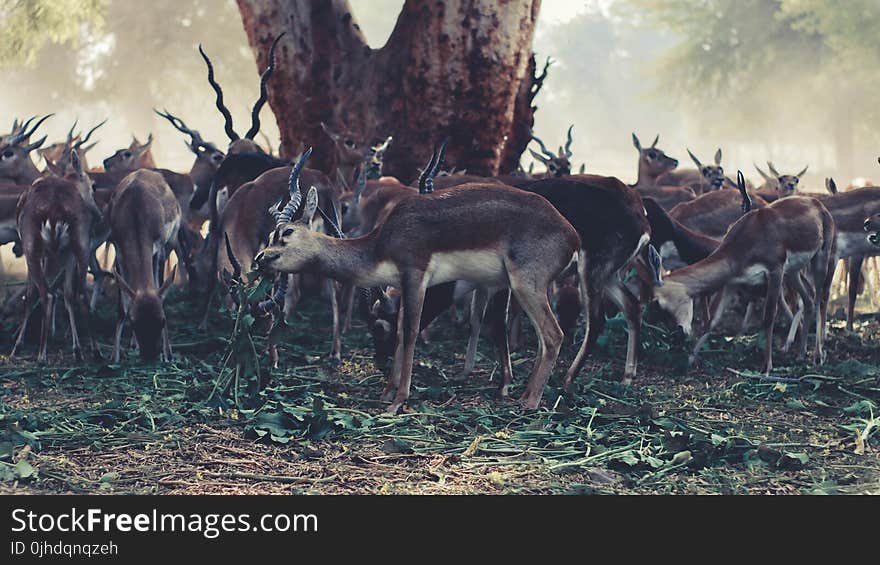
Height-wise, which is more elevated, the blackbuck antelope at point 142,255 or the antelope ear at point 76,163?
the antelope ear at point 76,163

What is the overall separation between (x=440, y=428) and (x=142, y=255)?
3225 mm

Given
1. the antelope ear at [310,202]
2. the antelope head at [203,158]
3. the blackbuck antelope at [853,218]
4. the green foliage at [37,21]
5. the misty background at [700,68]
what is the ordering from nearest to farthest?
the antelope ear at [310,202]
the blackbuck antelope at [853,218]
the antelope head at [203,158]
the green foliage at [37,21]
the misty background at [700,68]

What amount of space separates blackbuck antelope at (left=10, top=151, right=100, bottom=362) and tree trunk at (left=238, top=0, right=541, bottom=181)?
160 inches

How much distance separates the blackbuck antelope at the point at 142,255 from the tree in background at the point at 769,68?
3193 centimetres

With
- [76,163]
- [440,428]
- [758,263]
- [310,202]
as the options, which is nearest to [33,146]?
[76,163]

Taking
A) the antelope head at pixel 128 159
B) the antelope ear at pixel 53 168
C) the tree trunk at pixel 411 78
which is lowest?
the antelope ear at pixel 53 168

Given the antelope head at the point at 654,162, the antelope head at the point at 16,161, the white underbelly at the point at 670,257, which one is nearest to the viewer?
the white underbelly at the point at 670,257

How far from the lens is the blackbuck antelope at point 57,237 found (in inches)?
349

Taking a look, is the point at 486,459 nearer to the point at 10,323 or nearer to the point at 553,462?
the point at 553,462

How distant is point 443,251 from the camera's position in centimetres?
704

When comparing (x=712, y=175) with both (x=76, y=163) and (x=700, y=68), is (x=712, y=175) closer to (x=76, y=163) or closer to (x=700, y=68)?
(x=76, y=163)

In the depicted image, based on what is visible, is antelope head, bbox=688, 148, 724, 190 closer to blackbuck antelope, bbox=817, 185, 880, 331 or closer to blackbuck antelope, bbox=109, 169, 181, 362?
blackbuck antelope, bbox=817, 185, 880, 331

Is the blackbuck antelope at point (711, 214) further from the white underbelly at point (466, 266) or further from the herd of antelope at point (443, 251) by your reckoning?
the white underbelly at point (466, 266)

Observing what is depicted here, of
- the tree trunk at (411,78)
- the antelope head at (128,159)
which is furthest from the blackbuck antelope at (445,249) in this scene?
the antelope head at (128,159)
